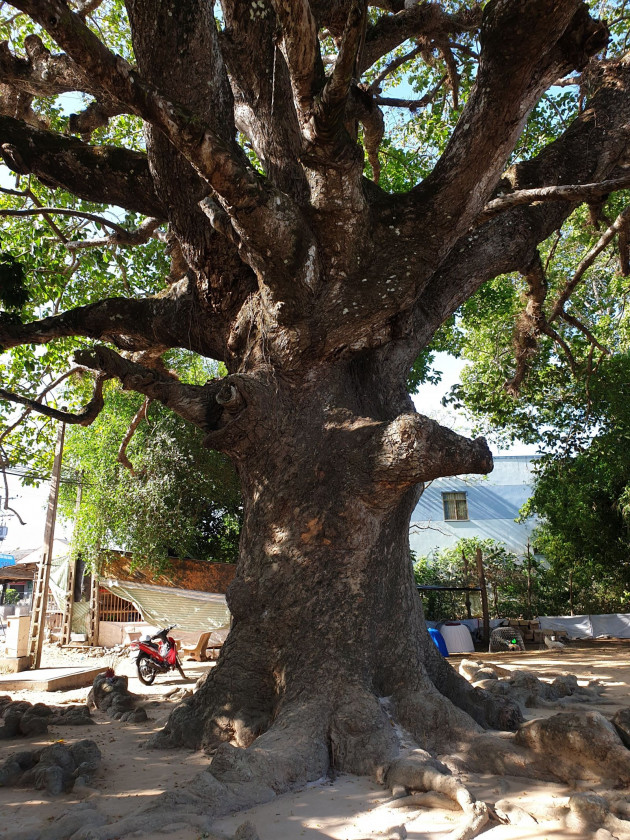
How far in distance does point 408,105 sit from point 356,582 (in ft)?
20.2

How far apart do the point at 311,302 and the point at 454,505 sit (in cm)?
1968

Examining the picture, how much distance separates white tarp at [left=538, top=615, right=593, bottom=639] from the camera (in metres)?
14.4

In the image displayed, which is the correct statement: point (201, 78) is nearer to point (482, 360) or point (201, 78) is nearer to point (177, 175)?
point (177, 175)

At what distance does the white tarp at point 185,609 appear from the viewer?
10.9 m

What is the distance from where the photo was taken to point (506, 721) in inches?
169

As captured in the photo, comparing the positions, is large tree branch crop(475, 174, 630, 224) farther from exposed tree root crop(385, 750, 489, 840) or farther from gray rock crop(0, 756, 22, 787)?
gray rock crop(0, 756, 22, 787)

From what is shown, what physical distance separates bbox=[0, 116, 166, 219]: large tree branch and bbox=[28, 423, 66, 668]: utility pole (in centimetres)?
583

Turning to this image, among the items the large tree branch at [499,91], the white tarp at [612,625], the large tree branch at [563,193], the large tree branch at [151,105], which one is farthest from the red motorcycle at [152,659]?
the white tarp at [612,625]

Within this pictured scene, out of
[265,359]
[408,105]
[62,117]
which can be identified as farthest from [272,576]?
[62,117]

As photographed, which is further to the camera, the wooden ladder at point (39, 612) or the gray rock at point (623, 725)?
the wooden ladder at point (39, 612)

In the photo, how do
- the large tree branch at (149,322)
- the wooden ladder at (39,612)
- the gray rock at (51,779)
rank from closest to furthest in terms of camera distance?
the gray rock at (51,779)
the large tree branch at (149,322)
the wooden ladder at (39,612)

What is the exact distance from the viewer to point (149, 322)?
17.6ft

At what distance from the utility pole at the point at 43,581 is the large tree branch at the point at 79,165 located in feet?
19.1

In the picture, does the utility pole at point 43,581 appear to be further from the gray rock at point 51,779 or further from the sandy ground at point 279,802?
the gray rock at point 51,779
